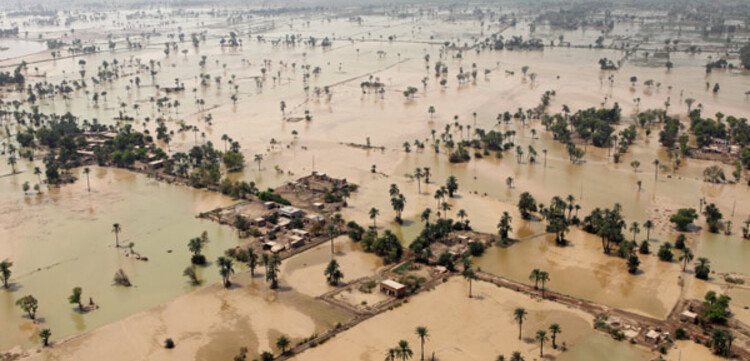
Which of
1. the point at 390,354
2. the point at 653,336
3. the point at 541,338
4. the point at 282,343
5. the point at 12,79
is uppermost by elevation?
the point at 12,79

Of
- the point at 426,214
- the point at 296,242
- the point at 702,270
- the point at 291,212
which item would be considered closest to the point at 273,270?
the point at 296,242

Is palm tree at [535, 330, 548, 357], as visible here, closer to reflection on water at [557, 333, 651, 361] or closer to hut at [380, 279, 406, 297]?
reflection on water at [557, 333, 651, 361]

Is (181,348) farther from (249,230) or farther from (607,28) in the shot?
(607,28)

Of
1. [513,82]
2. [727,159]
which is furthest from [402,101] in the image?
[727,159]

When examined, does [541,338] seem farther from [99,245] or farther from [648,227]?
[99,245]

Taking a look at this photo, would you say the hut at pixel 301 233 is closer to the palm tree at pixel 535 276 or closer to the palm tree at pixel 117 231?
the palm tree at pixel 117 231

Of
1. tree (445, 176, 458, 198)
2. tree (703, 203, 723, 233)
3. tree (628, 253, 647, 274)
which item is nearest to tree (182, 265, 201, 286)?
tree (445, 176, 458, 198)

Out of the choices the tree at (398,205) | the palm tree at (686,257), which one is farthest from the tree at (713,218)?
the tree at (398,205)
